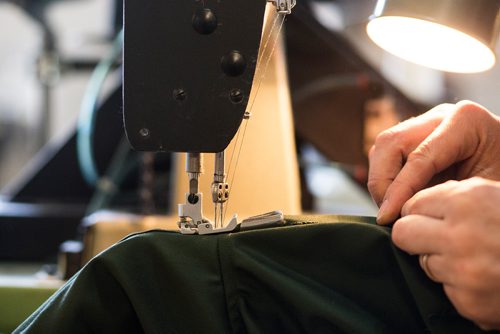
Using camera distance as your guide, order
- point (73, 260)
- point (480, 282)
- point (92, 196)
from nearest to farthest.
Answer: point (480, 282) → point (73, 260) → point (92, 196)

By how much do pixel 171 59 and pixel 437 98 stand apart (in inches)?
59.0

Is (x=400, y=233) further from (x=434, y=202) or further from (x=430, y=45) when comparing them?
(x=430, y=45)

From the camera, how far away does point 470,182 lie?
19.3 inches

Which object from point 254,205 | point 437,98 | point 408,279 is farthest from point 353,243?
point 437,98

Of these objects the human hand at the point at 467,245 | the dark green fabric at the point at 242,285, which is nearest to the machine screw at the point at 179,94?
the dark green fabric at the point at 242,285

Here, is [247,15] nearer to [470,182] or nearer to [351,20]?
[470,182]

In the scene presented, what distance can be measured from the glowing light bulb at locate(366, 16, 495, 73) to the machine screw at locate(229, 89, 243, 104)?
209mm

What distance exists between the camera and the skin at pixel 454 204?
0.47m

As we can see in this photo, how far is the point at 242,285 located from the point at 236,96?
0.18 meters

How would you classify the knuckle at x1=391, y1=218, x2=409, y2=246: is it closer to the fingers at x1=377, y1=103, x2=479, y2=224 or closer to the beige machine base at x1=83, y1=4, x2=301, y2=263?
the fingers at x1=377, y1=103, x2=479, y2=224

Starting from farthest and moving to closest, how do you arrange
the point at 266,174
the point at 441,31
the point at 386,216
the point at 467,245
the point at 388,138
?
the point at 266,174, the point at 441,31, the point at 388,138, the point at 386,216, the point at 467,245

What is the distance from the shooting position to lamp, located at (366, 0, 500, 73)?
0.73 m

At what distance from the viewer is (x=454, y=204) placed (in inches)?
18.9

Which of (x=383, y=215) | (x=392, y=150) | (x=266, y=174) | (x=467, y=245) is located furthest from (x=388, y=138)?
(x=266, y=174)
